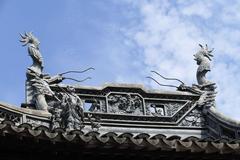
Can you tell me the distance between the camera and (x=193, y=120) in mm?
17266

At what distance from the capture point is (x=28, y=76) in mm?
16594

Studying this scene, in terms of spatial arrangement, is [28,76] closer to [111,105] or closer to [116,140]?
[111,105]

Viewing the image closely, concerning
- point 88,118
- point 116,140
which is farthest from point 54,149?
point 88,118

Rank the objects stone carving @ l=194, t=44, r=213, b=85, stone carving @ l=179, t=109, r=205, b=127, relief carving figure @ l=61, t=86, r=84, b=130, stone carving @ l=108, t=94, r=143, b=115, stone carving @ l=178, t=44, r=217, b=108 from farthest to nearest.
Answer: stone carving @ l=194, t=44, r=213, b=85
stone carving @ l=178, t=44, r=217, b=108
stone carving @ l=179, t=109, r=205, b=127
stone carving @ l=108, t=94, r=143, b=115
relief carving figure @ l=61, t=86, r=84, b=130

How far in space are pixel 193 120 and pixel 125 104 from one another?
73.0 inches

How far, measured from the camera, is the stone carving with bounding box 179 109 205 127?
1715 centimetres

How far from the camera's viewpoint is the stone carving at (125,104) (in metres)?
16.8

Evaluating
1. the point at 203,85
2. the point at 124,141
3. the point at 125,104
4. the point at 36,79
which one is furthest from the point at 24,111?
the point at 203,85

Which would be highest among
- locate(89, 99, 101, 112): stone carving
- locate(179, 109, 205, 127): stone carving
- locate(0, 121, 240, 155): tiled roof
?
locate(89, 99, 101, 112): stone carving

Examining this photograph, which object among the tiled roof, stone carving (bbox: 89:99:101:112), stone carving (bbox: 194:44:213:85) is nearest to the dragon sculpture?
stone carving (bbox: 194:44:213:85)

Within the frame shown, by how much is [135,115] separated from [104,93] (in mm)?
1002

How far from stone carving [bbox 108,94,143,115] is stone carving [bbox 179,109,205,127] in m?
1.19

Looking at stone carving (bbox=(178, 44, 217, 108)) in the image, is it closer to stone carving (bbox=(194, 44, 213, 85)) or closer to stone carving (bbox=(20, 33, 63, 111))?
stone carving (bbox=(194, 44, 213, 85))

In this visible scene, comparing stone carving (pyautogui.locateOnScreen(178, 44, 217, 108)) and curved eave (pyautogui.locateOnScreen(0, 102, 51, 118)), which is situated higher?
stone carving (pyautogui.locateOnScreen(178, 44, 217, 108))
